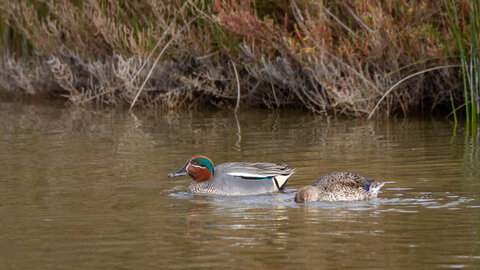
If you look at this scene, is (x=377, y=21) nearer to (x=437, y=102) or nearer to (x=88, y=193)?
(x=437, y=102)

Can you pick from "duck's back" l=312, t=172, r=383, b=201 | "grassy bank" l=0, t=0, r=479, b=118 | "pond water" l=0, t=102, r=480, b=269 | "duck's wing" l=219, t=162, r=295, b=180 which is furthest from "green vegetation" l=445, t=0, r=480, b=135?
"duck's back" l=312, t=172, r=383, b=201

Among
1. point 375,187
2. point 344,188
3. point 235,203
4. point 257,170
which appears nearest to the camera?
point 375,187

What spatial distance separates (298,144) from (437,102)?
3.77 metres

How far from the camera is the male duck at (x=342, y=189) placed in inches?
325

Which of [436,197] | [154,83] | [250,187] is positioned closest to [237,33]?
[154,83]

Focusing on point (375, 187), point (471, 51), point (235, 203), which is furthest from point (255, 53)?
point (375, 187)

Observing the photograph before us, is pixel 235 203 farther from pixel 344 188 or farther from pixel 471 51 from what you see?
pixel 471 51

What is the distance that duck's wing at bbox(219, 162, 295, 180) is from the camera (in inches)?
347

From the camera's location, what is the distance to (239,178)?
29.4 feet

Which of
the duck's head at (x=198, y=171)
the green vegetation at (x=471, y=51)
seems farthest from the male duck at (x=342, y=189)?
the green vegetation at (x=471, y=51)

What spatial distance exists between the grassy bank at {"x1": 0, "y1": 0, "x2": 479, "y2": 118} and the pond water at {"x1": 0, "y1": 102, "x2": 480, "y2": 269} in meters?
0.84

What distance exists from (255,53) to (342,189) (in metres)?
7.95

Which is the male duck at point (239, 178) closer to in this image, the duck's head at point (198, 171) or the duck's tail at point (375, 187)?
the duck's head at point (198, 171)

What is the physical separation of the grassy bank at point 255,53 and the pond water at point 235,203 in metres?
0.84
